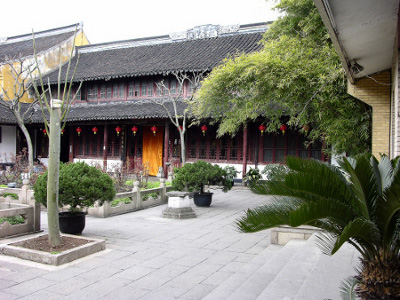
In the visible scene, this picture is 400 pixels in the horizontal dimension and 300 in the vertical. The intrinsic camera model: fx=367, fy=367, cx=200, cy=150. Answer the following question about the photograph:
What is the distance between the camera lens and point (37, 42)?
23.6 metres

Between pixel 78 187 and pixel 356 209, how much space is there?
14.3 feet

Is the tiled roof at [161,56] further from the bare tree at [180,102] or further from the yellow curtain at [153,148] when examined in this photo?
the yellow curtain at [153,148]

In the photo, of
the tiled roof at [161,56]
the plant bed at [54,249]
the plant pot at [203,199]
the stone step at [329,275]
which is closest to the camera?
the stone step at [329,275]

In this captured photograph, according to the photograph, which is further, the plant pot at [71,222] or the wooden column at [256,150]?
the wooden column at [256,150]

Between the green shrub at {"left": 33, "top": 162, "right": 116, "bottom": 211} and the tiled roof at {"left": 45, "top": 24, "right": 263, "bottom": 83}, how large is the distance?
9.98 metres

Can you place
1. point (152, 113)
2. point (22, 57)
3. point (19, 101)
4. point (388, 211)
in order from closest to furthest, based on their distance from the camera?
point (388, 211) → point (152, 113) → point (19, 101) → point (22, 57)

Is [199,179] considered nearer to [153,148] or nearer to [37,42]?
[153,148]

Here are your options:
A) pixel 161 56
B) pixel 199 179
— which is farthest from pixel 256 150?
pixel 161 56

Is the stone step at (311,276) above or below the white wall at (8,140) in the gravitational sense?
below

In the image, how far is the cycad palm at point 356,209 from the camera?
8.31 ft

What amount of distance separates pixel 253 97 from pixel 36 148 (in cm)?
1584

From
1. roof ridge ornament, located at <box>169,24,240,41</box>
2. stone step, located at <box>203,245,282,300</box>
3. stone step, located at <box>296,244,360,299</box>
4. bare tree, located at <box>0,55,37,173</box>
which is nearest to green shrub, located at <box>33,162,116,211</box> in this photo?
stone step, located at <box>203,245,282,300</box>

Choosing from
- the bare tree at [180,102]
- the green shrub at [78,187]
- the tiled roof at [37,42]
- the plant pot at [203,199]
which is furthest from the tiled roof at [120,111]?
the green shrub at [78,187]

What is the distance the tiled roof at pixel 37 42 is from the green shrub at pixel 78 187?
56.6 ft
